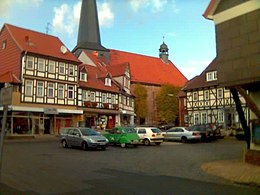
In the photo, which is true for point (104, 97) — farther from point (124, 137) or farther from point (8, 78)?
point (124, 137)

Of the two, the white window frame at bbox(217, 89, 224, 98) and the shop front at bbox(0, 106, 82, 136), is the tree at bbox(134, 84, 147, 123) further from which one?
the shop front at bbox(0, 106, 82, 136)

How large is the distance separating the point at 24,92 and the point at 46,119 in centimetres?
459

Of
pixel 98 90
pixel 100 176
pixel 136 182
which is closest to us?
pixel 136 182

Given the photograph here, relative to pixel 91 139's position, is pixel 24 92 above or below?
above

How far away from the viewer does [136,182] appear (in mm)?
10750

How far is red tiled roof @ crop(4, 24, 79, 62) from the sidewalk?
30.4 m

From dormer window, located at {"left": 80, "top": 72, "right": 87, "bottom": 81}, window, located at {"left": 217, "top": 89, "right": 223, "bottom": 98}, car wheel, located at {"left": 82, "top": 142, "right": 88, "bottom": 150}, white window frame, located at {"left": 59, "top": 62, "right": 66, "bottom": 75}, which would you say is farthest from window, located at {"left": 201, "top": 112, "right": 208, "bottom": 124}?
car wheel, located at {"left": 82, "top": 142, "right": 88, "bottom": 150}

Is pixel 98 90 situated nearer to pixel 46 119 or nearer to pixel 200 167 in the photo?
pixel 46 119

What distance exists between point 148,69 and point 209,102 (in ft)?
98.9

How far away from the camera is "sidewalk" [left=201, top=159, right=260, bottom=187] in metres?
11.2

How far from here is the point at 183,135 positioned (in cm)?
3294

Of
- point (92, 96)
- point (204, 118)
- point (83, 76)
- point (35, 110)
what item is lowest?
point (204, 118)

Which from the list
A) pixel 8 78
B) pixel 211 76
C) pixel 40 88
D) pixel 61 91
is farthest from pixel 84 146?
pixel 211 76

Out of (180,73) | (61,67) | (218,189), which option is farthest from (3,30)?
(180,73)
